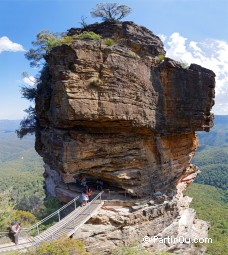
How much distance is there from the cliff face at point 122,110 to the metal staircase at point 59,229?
2.78 meters

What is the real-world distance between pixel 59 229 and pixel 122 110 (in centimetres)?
932

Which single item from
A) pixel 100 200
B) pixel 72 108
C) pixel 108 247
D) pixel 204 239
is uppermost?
pixel 72 108

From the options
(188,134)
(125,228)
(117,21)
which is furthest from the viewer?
(188,134)

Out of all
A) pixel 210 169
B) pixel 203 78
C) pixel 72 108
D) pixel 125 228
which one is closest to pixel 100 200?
pixel 125 228

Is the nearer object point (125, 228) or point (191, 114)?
point (125, 228)

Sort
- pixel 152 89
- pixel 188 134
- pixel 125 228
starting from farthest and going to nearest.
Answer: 1. pixel 188 134
2. pixel 152 89
3. pixel 125 228

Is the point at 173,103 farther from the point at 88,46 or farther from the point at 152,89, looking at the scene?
the point at 88,46

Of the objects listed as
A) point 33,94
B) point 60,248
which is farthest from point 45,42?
point 60,248

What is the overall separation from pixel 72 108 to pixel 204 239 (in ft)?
57.0

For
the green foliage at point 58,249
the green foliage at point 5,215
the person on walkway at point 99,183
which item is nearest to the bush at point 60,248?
the green foliage at point 58,249

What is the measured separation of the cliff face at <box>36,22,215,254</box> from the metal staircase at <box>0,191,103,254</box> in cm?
278

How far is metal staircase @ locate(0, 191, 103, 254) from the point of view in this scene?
15.5 m

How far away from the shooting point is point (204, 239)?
25.9 meters

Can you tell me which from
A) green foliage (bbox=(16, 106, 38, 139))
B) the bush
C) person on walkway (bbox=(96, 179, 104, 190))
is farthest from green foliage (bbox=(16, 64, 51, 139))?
the bush
